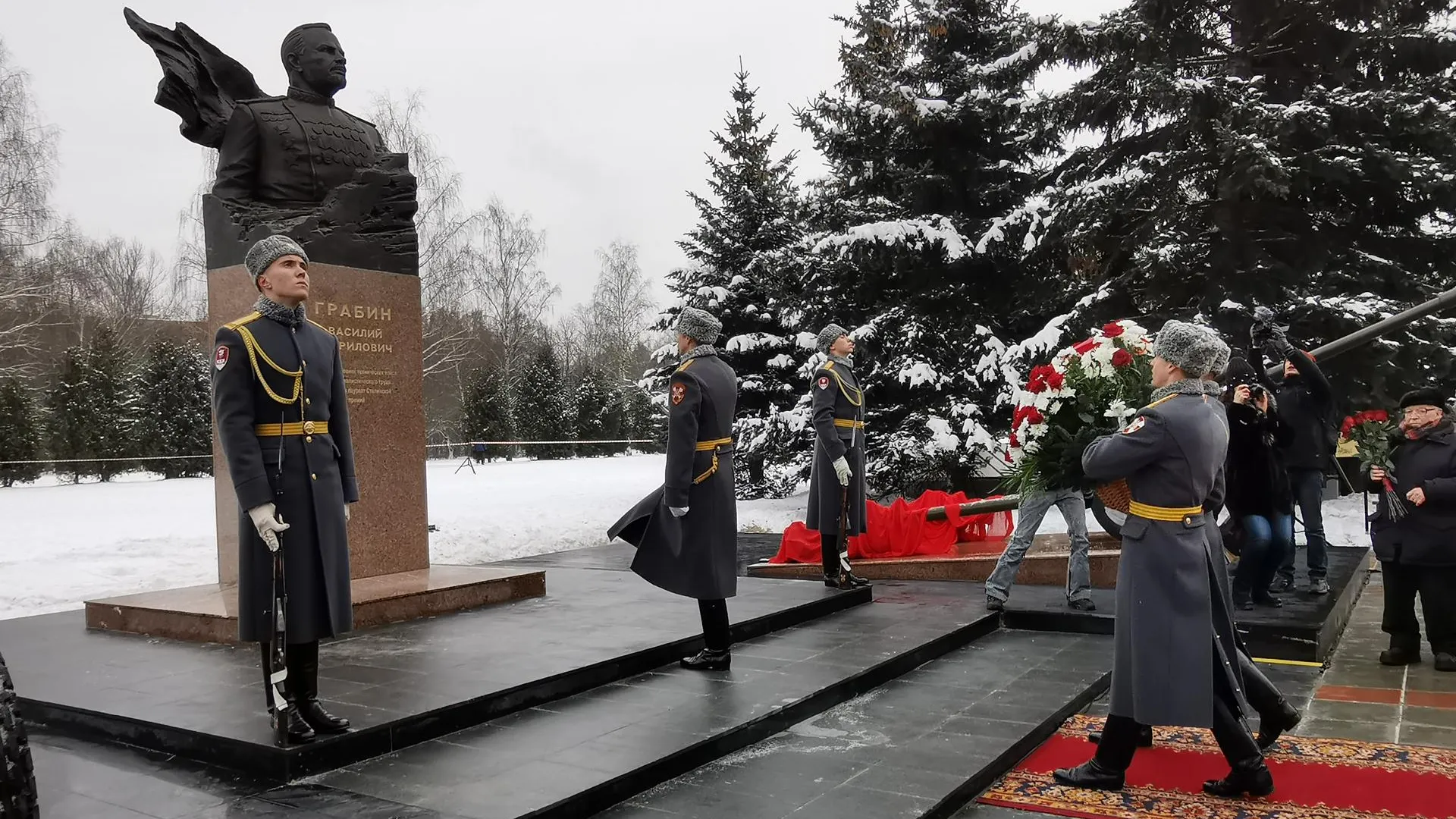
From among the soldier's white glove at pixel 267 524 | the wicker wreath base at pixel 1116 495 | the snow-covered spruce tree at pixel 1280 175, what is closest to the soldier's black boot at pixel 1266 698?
the wicker wreath base at pixel 1116 495

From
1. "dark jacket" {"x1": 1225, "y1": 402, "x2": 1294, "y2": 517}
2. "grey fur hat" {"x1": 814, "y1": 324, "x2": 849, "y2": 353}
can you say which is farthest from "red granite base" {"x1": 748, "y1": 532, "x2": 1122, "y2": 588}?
"grey fur hat" {"x1": 814, "y1": 324, "x2": 849, "y2": 353}

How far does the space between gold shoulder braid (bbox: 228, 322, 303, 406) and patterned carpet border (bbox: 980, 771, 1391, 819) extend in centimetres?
339

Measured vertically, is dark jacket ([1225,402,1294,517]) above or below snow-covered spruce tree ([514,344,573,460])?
below

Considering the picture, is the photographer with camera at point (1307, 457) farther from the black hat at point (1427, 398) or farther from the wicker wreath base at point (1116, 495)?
the wicker wreath base at point (1116, 495)

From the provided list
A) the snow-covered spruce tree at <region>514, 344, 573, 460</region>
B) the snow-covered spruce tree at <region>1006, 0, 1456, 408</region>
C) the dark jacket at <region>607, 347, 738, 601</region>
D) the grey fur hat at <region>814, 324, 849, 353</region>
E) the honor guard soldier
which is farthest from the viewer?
the snow-covered spruce tree at <region>514, 344, 573, 460</region>

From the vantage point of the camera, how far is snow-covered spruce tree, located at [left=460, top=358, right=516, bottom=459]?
3512 centimetres

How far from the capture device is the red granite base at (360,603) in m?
6.00

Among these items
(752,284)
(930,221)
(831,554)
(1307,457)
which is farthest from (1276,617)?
(752,284)

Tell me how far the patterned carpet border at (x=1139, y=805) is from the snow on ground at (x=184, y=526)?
505cm

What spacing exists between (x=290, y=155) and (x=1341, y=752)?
7.45 m

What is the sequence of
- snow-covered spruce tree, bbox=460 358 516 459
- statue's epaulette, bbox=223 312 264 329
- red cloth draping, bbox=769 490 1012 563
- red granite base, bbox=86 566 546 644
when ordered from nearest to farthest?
statue's epaulette, bbox=223 312 264 329 < red granite base, bbox=86 566 546 644 < red cloth draping, bbox=769 490 1012 563 < snow-covered spruce tree, bbox=460 358 516 459

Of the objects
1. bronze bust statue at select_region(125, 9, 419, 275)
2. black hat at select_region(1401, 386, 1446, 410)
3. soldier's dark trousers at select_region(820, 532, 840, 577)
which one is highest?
bronze bust statue at select_region(125, 9, 419, 275)

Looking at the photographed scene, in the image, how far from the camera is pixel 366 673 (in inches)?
199

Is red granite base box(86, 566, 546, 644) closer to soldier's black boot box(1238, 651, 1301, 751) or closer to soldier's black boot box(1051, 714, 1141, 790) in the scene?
soldier's black boot box(1051, 714, 1141, 790)
